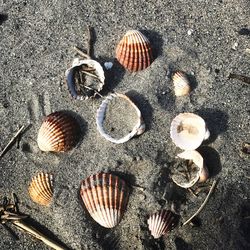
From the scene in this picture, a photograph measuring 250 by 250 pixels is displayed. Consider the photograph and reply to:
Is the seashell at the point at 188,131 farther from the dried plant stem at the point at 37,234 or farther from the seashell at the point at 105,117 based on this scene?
Answer: the dried plant stem at the point at 37,234

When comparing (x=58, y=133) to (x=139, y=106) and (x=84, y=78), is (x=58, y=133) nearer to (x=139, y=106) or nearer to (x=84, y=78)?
(x=84, y=78)

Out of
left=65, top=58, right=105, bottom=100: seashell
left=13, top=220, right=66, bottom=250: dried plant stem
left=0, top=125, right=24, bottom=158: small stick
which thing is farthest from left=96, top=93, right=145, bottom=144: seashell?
left=13, top=220, right=66, bottom=250: dried plant stem

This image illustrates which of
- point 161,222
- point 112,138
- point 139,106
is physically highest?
point 139,106

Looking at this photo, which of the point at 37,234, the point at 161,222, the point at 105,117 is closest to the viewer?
the point at 161,222

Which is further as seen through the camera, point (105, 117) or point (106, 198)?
point (105, 117)

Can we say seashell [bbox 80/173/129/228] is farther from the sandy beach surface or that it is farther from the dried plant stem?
the dried plant stem

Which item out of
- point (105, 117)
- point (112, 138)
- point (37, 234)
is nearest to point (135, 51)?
point (105, 117)

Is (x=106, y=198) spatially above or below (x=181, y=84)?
below
